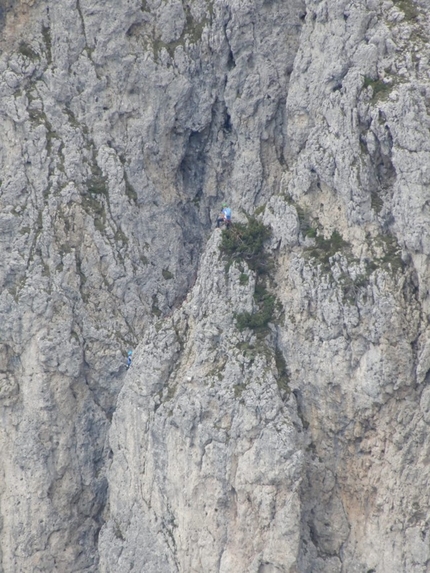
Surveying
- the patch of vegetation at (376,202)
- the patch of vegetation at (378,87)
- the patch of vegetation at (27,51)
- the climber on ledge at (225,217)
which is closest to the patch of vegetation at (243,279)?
the climber on ledge at (225,217)

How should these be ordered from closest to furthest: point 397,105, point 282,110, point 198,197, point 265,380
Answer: point 397,105 → point 265,380 → point 282,110 → point 198,197

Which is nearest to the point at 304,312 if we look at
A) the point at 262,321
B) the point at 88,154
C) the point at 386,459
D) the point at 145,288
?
the point at 262,321

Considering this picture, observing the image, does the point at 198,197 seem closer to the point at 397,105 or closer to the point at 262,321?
the point at 262,321

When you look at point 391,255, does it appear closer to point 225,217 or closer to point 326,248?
point 326,248

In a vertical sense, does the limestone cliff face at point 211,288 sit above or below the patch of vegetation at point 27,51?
below

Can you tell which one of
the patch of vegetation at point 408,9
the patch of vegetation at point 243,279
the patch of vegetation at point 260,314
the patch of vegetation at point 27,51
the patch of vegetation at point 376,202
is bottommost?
the patch of vegetation at point 260,314

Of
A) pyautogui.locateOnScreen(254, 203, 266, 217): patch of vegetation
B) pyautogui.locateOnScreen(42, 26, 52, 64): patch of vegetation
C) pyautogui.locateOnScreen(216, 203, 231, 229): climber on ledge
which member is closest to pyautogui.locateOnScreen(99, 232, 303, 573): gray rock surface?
pyautogui.locateOnScreen(216, 203, 231, 229): climber on ledge

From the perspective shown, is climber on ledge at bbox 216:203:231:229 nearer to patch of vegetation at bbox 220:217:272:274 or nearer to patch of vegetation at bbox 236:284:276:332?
patch of vegetation at bbox 220:217:272:274

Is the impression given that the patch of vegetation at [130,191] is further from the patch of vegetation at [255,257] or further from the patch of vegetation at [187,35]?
the patch of vegetation at [255,257]
